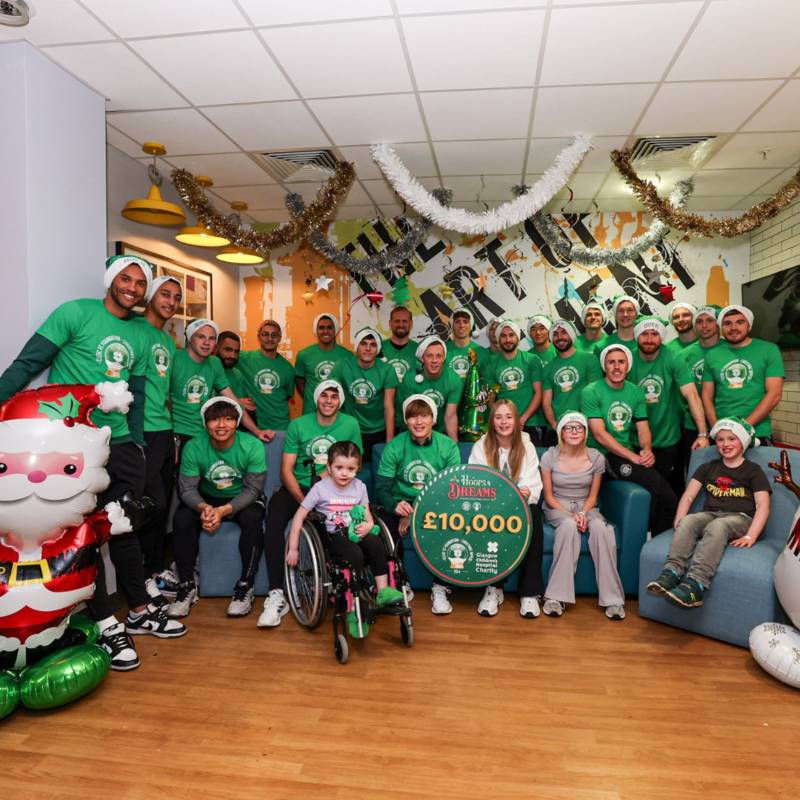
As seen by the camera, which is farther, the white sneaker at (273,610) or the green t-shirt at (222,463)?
the green t-shirt at (222,463)

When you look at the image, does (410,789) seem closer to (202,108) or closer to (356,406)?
(356,406)

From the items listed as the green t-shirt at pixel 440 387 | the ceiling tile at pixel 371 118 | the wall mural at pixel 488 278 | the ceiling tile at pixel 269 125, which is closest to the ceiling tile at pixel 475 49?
the ceiling tile at pixel 371 118

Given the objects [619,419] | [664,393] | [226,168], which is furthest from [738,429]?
[226,168]

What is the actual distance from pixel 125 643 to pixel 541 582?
2.18 m

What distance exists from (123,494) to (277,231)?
2851mm

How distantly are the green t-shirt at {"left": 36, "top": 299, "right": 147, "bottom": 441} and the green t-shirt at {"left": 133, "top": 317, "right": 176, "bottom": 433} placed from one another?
189mm

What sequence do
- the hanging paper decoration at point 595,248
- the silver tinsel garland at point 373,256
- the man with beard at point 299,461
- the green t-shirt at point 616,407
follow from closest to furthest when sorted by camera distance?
the man with beard at point 299,461 < the green t-shirt at point 616,407 < the silver tinsel garland at point 373,256 < the hanging paper decoration at point 595,248

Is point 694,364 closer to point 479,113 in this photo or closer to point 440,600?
point 479,113

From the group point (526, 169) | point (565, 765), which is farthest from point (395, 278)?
point (565, 765)

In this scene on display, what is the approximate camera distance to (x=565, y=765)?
2074mm

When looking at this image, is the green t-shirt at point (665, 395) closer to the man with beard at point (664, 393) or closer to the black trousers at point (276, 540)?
the man with beard at point (664, 393)

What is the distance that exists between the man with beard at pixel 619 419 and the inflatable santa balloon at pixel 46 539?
9.73ft

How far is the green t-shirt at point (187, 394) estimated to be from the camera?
3.87 metres

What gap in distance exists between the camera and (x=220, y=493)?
351 cm
